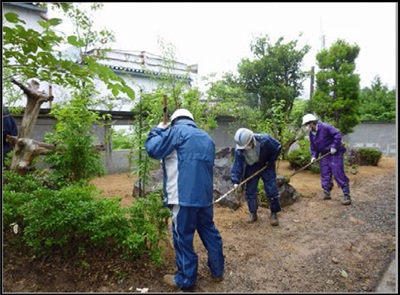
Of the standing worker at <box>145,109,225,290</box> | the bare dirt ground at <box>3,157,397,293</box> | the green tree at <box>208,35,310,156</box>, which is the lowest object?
the bare dirt ground at <box>3,157,397,293</box>

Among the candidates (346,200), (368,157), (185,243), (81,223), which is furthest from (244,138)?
(368,157)

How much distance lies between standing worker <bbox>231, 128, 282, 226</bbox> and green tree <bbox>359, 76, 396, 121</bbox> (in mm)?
15677

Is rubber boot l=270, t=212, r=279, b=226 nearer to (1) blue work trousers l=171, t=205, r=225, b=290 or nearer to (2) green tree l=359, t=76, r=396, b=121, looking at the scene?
(1) blue work trousers l=171, t=205, r=225, b=290

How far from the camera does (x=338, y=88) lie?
11.6m

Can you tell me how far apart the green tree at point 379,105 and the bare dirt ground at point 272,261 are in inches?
577

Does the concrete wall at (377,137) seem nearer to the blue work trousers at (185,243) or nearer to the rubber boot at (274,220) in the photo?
the rubber boot at (274,220)

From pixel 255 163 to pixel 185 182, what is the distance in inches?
97.6

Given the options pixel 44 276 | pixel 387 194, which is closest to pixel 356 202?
pixel 387 194

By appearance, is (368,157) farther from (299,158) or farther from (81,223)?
(81,223)

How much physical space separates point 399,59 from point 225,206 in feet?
14.1

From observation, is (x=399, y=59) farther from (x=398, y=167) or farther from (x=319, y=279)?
(x=319, y=279)

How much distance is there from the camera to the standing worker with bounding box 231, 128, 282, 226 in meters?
4.88

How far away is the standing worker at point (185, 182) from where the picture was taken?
3.01 metres

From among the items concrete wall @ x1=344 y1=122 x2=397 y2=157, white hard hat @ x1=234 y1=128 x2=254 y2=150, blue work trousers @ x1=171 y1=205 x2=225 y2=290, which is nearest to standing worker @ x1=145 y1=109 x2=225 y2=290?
blue work trousers @ x1=171 y1=205 x2=225 y2=290
